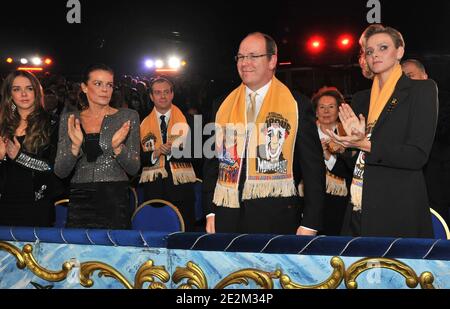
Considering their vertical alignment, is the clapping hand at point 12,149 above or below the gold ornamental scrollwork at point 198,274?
above

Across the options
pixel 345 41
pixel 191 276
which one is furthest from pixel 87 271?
pixel 345 41

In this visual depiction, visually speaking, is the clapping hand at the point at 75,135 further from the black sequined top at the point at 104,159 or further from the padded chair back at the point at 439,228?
the padded chair back at the point at 439,228

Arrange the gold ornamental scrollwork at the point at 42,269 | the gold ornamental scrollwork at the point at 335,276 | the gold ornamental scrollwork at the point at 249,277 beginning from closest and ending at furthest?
the gold ornamental scrollwork at the point at 335,276 → the gold ornamental scrollwork at the point at 249,277 → the gold ornamental scrollwork at the point at 42,269

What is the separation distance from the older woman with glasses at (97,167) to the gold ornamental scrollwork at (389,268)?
1.82 metres

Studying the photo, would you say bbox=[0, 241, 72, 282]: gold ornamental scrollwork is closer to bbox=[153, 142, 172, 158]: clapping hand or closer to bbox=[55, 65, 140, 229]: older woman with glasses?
bbox=[55, 65, 140, 229]: older woman with glasses

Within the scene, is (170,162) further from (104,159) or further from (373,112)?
(373,112)

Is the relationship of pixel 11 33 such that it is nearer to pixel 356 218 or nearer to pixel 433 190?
pixel 433 190

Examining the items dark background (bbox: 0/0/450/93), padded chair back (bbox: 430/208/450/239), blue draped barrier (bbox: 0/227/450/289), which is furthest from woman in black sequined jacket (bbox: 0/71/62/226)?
dark background (bbox: 0/0/450/93)

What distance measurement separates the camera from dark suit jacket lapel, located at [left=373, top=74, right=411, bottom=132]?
3.48 meters

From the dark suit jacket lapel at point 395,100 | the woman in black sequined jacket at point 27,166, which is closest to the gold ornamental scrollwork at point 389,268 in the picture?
the dark suit jacket lapel at point 395,100

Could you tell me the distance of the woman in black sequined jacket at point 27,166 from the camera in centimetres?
422
